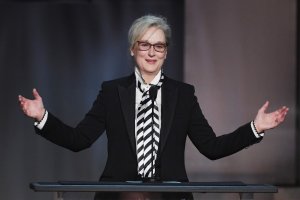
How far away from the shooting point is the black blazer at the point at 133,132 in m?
3.16

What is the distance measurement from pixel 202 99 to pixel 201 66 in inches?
8.8

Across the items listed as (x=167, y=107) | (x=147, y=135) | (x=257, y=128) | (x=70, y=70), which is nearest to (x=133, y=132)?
(x=147, y=135)

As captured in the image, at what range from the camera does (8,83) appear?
5.65 meters

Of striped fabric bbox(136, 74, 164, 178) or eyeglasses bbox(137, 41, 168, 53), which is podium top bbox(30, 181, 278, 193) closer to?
striped fabric bbox(136, 74, 164, 178)

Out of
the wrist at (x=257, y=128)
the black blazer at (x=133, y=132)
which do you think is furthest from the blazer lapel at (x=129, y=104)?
the wrist at (x=257, y=128)

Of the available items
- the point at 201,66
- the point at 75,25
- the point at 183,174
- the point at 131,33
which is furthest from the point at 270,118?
the point at 75,25

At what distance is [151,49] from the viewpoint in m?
3.20

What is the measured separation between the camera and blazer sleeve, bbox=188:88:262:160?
321 cm

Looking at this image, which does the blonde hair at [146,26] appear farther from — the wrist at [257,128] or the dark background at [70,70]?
the dark background at [70,70]

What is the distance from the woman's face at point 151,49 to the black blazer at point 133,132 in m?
0.10

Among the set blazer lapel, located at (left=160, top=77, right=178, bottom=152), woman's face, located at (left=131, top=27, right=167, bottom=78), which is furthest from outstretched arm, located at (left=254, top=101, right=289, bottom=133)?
woman's face, located at (left=131, top=27, right=167, bottom=78)

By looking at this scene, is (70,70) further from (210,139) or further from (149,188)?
(149,188)

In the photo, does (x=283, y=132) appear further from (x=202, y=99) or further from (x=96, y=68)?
(x=96, y=68)

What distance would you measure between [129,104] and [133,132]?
5.1 inches
